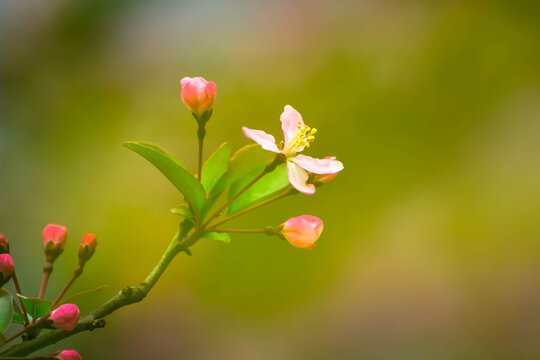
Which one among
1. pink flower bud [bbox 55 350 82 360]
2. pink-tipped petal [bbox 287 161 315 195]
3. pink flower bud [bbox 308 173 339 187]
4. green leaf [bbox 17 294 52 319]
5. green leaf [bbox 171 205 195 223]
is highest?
pink flower bud [bbox 308 173 339 187]

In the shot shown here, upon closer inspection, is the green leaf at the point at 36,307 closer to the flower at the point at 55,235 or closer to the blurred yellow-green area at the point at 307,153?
the flower at the point at 55,235

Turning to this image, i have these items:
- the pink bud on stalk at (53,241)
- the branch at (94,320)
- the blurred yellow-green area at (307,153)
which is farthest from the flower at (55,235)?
the blurred yellow-green area at (307,153)

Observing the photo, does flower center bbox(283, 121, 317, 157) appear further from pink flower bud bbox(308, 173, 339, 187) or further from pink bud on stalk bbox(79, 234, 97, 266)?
pink bud on stalk bbox(79, 234, 97, 266)

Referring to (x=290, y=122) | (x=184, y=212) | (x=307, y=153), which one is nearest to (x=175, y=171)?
(x=184, y=212)

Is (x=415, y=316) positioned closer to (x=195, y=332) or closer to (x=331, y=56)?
(x=195, y=332)

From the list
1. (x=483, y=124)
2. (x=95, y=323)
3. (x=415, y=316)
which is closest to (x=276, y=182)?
(x=95, y=323)

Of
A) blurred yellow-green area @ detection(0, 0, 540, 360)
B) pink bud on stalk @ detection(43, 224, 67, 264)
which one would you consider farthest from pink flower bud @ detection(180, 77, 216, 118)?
blurred yellow-green area @ detection(0, 0, 540, 360)

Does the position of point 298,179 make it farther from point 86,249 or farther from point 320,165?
point 86,249

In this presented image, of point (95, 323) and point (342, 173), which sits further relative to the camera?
point (342, 173)
